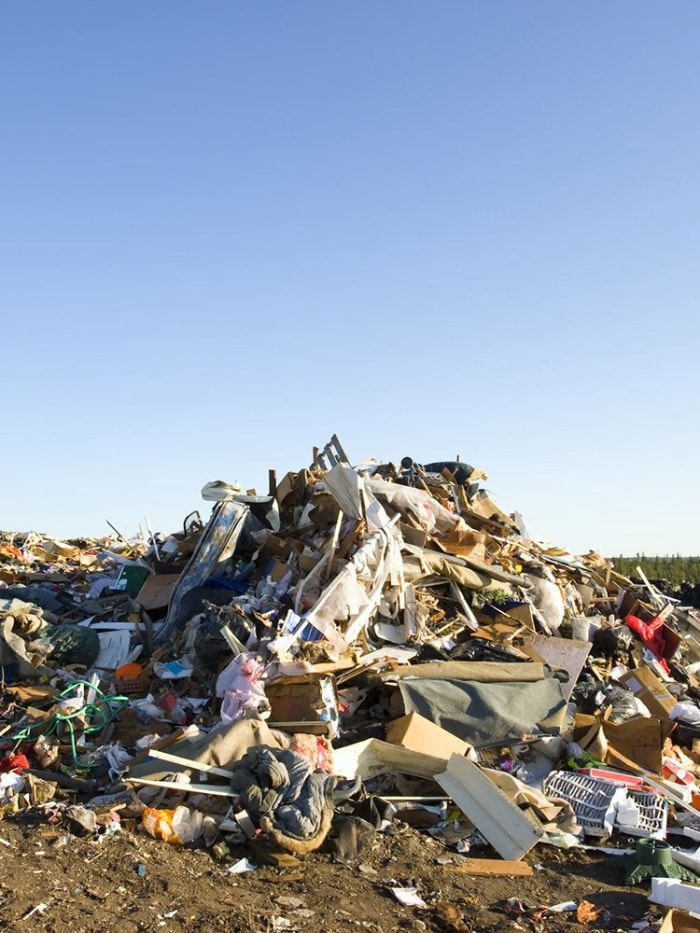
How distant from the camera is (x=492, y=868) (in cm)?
556

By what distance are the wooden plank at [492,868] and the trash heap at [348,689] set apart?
3.6 inches

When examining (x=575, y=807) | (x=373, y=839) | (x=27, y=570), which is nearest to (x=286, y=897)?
(x=373, y=839)

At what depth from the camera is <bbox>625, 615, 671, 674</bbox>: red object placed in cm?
1019

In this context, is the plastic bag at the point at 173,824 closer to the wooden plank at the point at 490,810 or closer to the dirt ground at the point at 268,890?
the dirt ground at the point at 268,890

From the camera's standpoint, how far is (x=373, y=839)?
5.65 meters

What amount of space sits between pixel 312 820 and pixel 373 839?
50cm

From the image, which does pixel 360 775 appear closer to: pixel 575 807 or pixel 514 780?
pixel 514 780

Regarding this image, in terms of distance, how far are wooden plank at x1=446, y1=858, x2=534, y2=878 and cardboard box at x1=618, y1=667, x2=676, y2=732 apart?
11.1 feet

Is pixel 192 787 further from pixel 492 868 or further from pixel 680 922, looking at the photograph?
pixel 680 922

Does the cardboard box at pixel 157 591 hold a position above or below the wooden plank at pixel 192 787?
above

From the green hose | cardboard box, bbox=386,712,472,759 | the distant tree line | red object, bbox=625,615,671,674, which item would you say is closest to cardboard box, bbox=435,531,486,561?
red object, bbox=625,615,671,674

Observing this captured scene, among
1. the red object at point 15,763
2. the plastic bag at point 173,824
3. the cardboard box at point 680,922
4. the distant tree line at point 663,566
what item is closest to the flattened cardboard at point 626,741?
the cardboard box at point 680,922

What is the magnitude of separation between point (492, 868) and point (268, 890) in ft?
4.91

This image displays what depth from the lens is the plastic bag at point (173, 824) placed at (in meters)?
5.38
